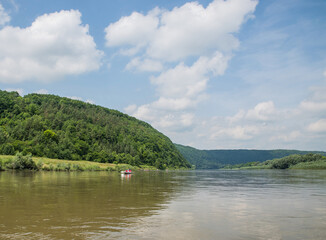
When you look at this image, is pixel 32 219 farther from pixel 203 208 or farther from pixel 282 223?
pixel 282 223

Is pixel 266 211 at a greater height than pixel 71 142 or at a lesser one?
lesser

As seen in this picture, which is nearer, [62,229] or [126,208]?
[62,229]

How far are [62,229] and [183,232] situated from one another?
674 centimetres

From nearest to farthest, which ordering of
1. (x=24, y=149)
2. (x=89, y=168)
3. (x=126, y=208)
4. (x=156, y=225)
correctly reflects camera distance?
1. (x=156, y=225)
2. (x=126, y=208)
3. (x=89, y=168)
4. (x=24, y=149)

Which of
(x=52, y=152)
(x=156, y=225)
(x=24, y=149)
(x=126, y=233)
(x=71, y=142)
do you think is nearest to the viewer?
(x=126, y=233)

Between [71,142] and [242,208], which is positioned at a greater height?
[71,142]

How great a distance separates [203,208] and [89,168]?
10515 centimetres

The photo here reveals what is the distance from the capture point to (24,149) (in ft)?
484

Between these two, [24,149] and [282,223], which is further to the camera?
[24,149]

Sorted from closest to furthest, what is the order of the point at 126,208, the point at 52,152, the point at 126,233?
the point at 126,233 → the point at 126,208 → the point at 52,152

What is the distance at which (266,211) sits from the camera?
75.7ft

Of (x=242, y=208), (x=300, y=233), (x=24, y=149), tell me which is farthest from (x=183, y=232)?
(x=24, y=149)

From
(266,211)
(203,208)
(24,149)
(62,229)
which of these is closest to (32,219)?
(62,229)

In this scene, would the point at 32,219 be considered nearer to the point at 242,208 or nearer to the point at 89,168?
the point at 242,208
